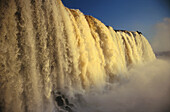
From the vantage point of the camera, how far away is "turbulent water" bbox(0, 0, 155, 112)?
6.56 feet

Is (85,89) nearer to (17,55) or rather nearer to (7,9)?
(17,55)

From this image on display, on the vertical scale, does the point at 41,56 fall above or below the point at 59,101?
above

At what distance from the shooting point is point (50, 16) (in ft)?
9.33

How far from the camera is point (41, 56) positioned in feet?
8.39

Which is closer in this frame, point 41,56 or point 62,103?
point 41,56

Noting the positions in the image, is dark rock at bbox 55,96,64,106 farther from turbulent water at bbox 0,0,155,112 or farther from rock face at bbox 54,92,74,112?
turbulent water at bbox 0,0,155,112

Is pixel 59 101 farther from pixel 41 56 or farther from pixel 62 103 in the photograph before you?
pixel 41 56

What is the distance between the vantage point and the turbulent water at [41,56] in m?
2.00

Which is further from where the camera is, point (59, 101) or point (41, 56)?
point (59, 101)

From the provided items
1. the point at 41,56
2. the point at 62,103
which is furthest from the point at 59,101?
the point at 41,56

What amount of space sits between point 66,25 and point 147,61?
33.6ft

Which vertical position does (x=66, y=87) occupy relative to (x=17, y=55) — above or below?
below

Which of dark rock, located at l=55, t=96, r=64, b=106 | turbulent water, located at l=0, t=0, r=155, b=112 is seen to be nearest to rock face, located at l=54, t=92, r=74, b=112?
dark rock, located at l=55, t=96, r=64, b=106

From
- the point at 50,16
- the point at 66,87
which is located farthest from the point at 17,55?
the point at 66,87
